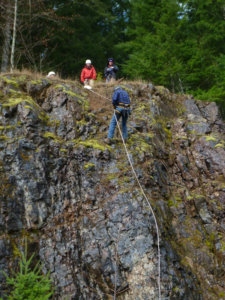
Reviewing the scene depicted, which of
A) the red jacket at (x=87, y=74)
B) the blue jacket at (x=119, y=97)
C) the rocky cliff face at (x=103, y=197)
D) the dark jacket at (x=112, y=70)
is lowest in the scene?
the rocky cliff face at (x=103, y=197)

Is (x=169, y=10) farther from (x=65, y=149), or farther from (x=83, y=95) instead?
(x=65, y=149)

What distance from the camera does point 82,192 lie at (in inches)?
275

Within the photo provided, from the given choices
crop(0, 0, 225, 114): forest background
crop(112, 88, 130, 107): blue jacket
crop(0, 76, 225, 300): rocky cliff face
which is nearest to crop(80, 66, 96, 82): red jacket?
crop(0, 76, 225, 300): rocky cliff face

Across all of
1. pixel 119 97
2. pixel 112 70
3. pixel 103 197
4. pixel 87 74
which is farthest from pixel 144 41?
pixel 103 197

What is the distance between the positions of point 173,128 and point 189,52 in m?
6.04

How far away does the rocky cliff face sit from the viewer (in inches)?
227

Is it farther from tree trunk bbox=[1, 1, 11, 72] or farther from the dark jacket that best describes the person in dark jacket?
tree trunk bbox=[1, 1, 11, 72]

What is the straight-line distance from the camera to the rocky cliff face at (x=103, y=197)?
5.77 metres

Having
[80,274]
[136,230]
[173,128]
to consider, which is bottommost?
[80,274]

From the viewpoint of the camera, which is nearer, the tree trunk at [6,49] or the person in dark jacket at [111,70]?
the person in dark jacket at [111,70]

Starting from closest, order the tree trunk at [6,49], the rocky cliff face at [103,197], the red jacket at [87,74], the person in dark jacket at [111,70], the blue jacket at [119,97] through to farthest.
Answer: the rocky cliff face at [103,197] < the blue jacket at [119,97] < the red jacket at [87,74] < the person in dark jacket at [111,70] < the tree trunk at [6,49]

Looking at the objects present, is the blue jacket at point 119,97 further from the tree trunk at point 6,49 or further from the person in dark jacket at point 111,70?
the tree trunk at point 6,49

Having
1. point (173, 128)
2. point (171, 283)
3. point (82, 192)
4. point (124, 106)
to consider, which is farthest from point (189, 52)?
point (171, 283)

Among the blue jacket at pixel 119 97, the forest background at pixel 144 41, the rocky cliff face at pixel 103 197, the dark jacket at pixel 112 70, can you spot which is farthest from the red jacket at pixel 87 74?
the blue jacket at pixel 119 97
